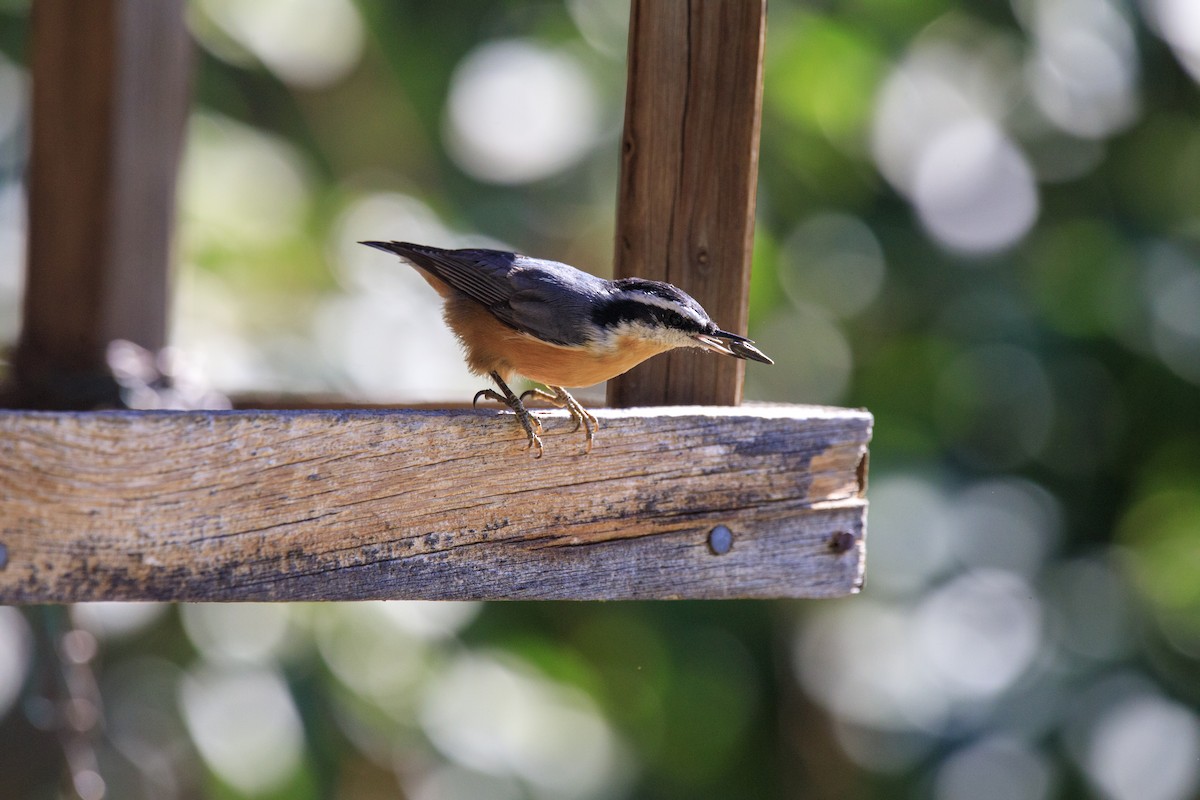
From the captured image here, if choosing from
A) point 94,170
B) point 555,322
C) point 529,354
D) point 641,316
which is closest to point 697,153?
point 641,316

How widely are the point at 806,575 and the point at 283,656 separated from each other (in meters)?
2.85

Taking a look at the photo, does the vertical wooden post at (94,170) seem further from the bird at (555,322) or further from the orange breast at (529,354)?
the orange breast at (529,354)

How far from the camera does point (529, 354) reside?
3.17 metres

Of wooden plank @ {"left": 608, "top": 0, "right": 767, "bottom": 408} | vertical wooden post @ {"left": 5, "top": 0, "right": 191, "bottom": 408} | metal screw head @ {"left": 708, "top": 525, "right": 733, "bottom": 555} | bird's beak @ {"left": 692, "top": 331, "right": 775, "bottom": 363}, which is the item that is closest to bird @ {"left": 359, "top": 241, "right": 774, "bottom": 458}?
bird's beak @ {"left": 692, "top": 331, "right": 775, "bottom": 363}

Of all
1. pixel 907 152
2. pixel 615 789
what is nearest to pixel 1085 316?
pixel 907 152

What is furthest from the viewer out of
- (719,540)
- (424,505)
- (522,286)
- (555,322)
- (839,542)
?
(522,286)

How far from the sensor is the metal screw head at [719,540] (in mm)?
2682

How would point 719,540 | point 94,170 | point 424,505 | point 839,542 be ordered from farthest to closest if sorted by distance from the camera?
point 94,170
point 839,542
point 719,540
point 424,505

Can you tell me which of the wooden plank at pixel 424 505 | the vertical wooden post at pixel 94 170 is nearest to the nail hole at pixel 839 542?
the wooden plank at pixel 424 505

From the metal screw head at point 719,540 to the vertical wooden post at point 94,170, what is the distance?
216 cm

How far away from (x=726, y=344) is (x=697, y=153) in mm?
468

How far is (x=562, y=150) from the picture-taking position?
6.04 meters

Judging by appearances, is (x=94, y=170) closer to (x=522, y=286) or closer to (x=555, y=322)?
(x=522, y=286)

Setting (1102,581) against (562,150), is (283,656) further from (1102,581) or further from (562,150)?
(1102,581)
